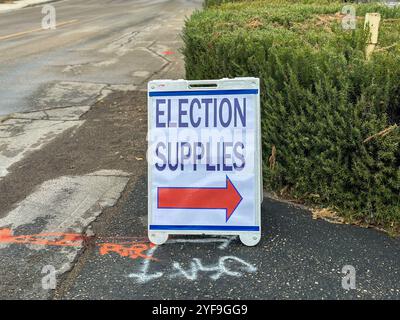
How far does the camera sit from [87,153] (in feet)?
20.8

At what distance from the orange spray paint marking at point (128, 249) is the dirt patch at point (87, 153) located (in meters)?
1.26

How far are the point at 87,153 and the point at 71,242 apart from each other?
2369mm

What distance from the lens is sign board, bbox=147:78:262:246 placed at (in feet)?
13.1

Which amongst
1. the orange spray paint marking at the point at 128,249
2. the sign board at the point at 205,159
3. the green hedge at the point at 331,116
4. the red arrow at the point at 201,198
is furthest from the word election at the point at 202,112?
the orange spray paint marking at the point at 128,249

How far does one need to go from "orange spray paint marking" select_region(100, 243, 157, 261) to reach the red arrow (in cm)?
34

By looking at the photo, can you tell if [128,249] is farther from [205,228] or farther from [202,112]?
[202,112]

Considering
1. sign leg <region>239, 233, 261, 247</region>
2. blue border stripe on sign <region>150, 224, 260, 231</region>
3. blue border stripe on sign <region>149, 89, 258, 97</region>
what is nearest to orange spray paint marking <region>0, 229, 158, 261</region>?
blue border stripe on sign <region>150, 224, 260, 231</region>

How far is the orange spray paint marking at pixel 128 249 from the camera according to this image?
3.91m

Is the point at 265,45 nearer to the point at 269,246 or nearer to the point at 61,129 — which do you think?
the point at 269,246

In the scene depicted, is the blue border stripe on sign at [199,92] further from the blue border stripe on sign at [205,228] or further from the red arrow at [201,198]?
the blue border stripe on sign at [205,228]

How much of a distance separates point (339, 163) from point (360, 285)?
3.76 feet

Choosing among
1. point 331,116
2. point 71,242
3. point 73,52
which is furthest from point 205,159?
point 73,52

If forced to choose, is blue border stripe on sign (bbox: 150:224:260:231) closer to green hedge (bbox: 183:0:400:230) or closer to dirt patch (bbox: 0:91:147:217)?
green hedge (bbox: 183:0:400:230)

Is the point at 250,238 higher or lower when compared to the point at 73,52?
lower
